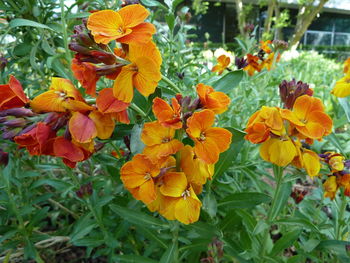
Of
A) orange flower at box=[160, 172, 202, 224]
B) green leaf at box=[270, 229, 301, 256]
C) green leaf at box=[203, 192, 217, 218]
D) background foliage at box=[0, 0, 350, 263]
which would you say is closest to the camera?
orange flower at box=[160, 172, 202, 224]

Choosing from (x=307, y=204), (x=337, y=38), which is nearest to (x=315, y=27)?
(x=337, y=38)

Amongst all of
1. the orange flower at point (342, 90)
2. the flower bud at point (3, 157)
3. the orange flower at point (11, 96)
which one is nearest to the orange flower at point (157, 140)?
the orange flower at point (11, 96)

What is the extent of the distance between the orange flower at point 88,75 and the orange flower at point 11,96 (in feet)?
0.50

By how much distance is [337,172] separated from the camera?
121cm

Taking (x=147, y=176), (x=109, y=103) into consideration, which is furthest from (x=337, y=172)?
(x=109, y=103)

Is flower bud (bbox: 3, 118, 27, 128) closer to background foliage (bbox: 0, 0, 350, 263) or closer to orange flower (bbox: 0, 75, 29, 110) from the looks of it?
orange flower (bbox: 0, 75, 29, 110)

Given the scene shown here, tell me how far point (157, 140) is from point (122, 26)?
1.04 ft

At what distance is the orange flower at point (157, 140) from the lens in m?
0.85

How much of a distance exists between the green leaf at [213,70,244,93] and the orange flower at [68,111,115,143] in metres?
0.41

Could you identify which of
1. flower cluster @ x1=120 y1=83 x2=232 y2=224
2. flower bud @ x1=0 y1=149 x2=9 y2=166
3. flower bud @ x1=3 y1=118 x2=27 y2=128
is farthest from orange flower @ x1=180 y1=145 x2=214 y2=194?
flower bud @ x1=0 y1=149 x2=9 y2=166

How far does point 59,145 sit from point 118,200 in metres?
0.68

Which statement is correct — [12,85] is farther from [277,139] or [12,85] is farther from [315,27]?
[315,27]

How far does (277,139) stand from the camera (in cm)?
95

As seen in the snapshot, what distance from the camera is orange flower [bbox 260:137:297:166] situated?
0.93m
